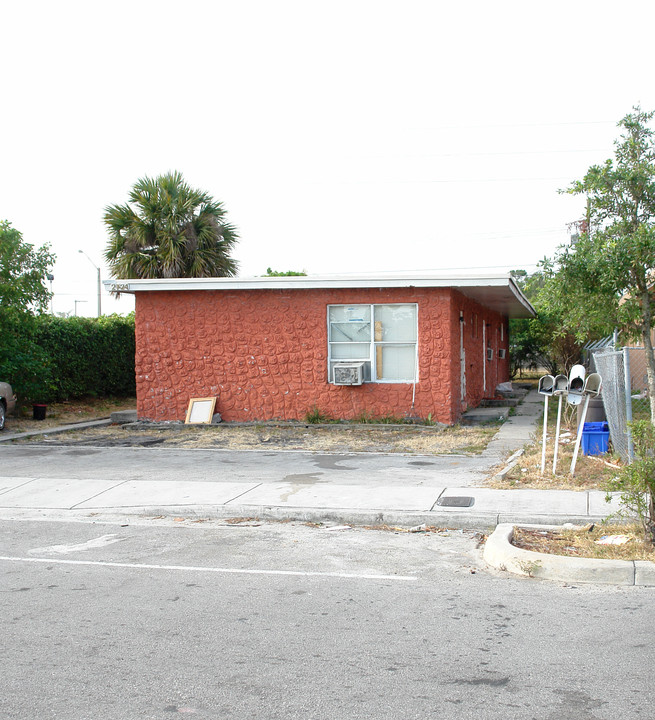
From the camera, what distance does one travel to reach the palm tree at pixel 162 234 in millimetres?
22438

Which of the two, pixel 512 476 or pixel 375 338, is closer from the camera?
pixel 512 476

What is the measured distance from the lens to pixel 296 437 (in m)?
15.4

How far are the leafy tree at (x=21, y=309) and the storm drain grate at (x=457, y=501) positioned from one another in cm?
1252

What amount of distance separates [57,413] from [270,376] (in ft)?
23.4

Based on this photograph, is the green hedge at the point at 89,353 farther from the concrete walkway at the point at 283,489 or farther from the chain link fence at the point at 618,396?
the chain link fence at the point at 618,396

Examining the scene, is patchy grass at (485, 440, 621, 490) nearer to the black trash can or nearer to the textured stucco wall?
the textured stucco wall

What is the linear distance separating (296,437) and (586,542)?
903 cm

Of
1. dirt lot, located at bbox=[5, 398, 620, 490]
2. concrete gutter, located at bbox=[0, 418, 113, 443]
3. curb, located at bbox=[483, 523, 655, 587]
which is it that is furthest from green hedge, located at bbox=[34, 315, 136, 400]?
curb, located at bbox=[483, 523, 655, 587]

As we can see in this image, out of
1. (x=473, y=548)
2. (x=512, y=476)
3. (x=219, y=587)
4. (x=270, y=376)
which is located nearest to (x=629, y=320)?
(x=512, y=476)

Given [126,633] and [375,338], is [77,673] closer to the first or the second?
[126,633]

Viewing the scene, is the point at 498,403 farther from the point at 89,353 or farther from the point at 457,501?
the point at 457,501

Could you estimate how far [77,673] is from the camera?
14.3ft

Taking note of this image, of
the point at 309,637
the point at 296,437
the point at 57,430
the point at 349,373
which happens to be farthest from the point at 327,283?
the point at 309,637

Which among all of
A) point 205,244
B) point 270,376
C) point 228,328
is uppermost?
point 205,244
